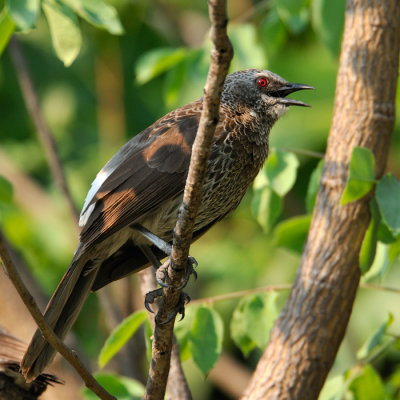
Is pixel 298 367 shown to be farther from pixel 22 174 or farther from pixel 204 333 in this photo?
pixel 22 174

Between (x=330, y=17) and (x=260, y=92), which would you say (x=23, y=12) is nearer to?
(x=260, y=92)

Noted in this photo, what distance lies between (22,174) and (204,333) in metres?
3.59

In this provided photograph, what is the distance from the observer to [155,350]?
124 inches

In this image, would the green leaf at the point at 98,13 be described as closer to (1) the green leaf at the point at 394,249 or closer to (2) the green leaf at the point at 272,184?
(2) the green leaf at the point at 272,184

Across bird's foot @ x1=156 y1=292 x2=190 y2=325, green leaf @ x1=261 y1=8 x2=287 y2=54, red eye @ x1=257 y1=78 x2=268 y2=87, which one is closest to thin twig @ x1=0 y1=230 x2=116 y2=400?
bird's foot @ x1=156 y1=292 x2=190 y2=325

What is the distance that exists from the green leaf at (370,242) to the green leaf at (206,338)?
28.4 inches

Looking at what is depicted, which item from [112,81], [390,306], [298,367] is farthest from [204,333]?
[112,81]

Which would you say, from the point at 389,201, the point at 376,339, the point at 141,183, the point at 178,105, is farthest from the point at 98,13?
the point at 178,105

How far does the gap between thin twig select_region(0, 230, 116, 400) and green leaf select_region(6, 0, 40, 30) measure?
956 mm

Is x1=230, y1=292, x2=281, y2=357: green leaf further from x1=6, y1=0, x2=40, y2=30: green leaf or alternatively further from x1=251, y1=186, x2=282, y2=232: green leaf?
x1=6, y1=0, x2=40, y2=30: green leaf

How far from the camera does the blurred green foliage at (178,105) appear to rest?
12.2 feet

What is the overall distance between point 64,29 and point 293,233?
4.94 feet

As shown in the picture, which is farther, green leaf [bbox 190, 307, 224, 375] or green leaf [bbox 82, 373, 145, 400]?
green leaf [bbox 82, 373, 145, 400]

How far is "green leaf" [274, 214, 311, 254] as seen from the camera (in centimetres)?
399
